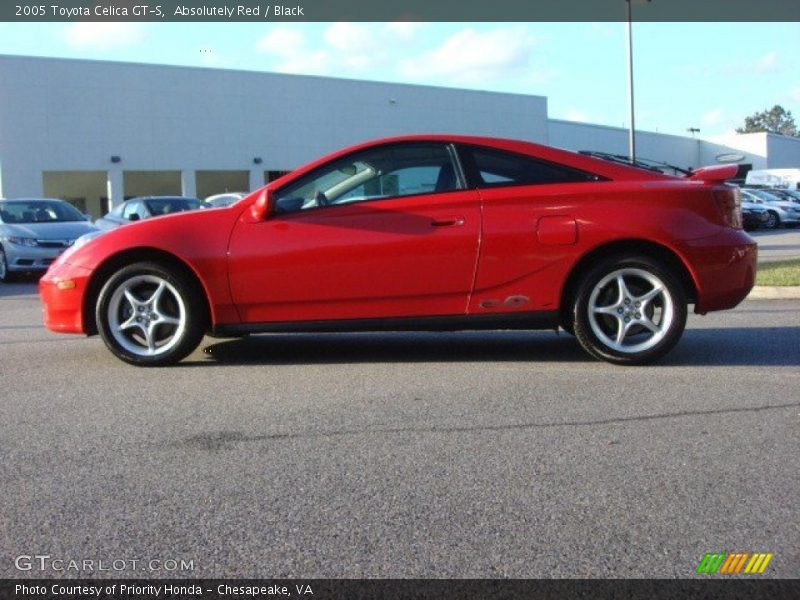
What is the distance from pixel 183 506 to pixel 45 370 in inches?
127

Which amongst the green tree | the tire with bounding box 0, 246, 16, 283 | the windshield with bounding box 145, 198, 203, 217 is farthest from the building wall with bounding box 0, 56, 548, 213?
the green tree

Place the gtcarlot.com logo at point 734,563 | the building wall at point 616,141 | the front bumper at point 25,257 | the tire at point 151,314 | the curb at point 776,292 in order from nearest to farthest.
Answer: the gtcarlot.com logo at point 734,563 → the tire at point 151,314 → the curb at point 776,292 → the front bumper at point 25,257 → the building wall at point 616,141

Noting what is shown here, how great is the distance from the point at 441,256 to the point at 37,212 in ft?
41.4

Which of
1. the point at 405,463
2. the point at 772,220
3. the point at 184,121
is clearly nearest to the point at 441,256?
the point at 405,463

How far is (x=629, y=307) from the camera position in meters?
6.14

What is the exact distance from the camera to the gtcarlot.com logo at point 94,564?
313 centimetres

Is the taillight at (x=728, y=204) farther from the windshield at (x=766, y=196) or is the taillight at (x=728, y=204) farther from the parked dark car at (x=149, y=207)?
the windshield at (x=766, y=196)

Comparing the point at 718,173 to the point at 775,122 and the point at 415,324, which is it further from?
the point at 775,122

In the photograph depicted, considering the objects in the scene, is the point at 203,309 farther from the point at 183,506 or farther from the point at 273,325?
the point at 183,506

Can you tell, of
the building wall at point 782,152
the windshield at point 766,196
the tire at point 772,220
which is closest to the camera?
the tire at point 772,220

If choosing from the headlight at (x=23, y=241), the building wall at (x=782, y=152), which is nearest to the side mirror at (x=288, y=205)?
the headlight at (x=23, y=241)

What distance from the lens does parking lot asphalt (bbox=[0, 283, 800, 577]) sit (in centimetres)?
327

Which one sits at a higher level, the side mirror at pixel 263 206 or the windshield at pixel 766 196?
the windshield at pixel 766 196

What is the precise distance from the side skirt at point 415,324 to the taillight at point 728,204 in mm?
1328
